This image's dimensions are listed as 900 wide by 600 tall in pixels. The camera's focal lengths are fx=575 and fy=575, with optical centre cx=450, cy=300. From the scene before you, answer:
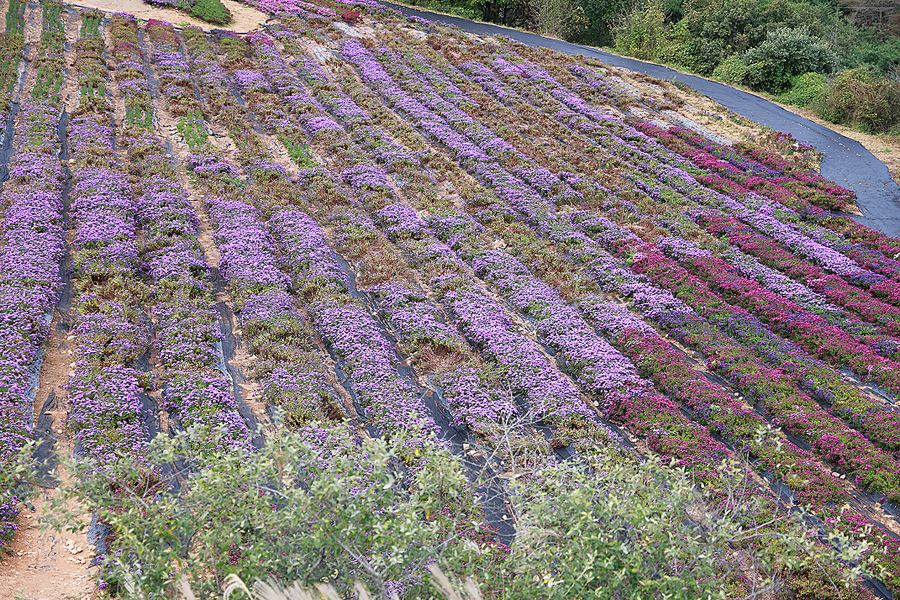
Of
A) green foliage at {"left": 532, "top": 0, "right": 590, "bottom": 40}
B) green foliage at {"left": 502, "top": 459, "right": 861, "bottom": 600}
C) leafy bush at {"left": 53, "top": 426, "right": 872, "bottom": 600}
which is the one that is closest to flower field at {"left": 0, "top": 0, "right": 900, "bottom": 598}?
leafy bush at {"left": 53, "top": 426, "right": 872, "bottom": 600}

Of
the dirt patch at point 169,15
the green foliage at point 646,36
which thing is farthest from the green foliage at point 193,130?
the green foliage at point 646,36

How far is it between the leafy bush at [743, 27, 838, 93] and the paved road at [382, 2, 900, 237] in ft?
10.5

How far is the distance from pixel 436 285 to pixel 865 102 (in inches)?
1138

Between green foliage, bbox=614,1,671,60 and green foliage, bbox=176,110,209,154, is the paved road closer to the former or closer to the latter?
green foliage, bbox=614,1,671,60

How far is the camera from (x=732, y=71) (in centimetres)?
4016

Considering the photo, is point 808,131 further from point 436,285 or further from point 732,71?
point 436,285

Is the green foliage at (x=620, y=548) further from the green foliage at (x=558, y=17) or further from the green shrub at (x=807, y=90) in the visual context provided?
the green foliage at (x=558, y=17)

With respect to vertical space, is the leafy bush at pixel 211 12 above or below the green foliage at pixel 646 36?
below

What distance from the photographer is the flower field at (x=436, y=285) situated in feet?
40.4

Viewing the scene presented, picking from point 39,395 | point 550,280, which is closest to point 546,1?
point 550,280

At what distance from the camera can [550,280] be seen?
18406 mm

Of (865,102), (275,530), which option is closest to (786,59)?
(865,102)

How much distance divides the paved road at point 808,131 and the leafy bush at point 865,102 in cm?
187

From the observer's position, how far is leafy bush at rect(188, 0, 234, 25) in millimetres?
37844
